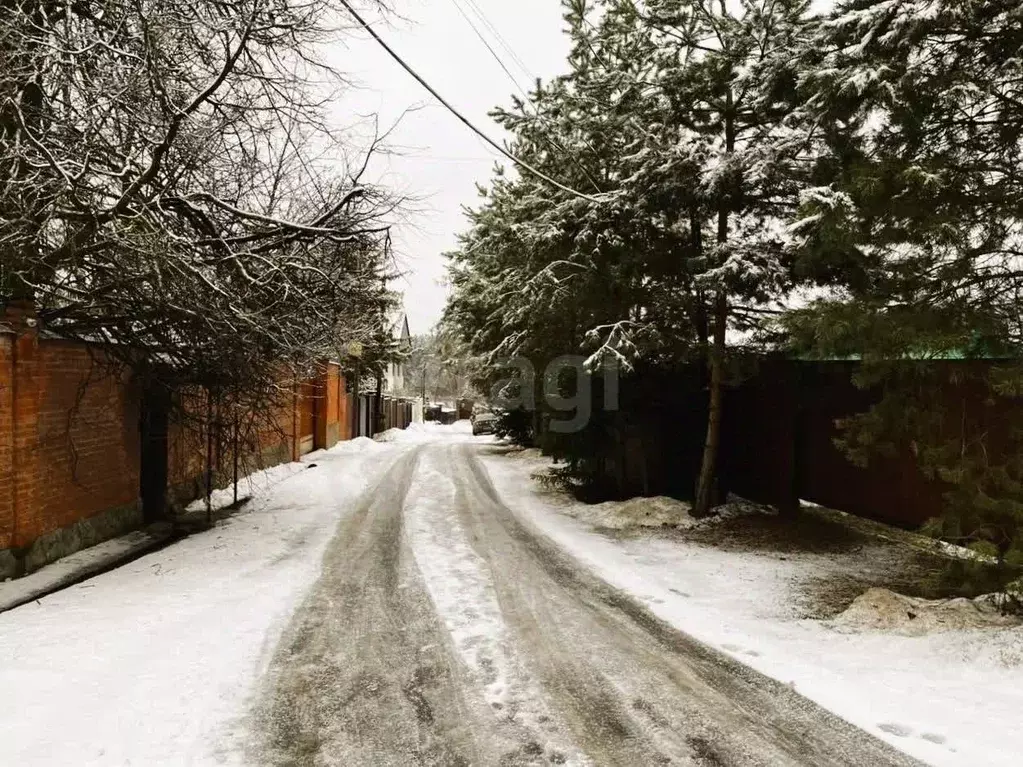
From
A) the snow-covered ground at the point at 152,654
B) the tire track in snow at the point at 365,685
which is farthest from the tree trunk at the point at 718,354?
the snow-covered ground at the point at 152,654

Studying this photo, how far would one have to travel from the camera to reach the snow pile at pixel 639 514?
10039mm

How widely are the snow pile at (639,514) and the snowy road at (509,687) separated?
3137 millimetres

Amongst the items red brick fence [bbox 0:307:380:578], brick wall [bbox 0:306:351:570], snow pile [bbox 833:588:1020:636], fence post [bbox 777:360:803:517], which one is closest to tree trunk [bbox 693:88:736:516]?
fence post [bbox 777:360:803:517]

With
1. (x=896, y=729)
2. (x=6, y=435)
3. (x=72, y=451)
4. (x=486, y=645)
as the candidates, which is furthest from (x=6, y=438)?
(x=896, y=729)

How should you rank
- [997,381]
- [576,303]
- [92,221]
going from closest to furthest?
1. [997,381]
2. [92,221]
3. [576,303]

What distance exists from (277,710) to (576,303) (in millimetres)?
7377

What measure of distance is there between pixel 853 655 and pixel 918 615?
90 centimetres

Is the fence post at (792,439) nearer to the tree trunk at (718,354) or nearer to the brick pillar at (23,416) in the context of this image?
the tree trunk at (718,354)

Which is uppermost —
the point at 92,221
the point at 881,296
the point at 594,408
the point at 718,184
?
the point at 718,184

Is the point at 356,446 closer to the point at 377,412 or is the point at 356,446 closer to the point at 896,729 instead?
the point at 377,412

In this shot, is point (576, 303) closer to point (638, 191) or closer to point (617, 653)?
point (638, 191)

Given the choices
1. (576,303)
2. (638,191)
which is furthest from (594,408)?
(638,191)

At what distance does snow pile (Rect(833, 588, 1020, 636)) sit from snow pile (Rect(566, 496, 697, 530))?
4.25 m

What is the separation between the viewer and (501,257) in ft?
44.4
